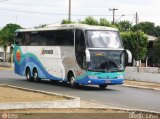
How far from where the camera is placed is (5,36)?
8800 centimetres

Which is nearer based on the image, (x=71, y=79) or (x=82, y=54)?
(x=82, y=54)

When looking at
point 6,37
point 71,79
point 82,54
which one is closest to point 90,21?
point 6,37

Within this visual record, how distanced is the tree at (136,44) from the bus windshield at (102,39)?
26101mm

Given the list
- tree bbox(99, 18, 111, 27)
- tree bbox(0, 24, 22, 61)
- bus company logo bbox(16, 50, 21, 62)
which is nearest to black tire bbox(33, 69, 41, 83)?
bus company logo bbox(16, 50, 21, 62)

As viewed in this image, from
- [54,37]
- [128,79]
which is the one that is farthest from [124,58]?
[128,79]

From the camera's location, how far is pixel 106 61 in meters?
27.7

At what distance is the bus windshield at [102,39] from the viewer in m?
27.6

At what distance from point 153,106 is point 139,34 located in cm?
3602

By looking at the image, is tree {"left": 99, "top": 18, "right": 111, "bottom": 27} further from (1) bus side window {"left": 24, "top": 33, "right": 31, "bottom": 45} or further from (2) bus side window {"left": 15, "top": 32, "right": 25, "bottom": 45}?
(1) bus side window {"left": 24, "top": 33, "right": 31, "bottom": 45}

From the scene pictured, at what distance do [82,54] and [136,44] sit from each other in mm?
27393

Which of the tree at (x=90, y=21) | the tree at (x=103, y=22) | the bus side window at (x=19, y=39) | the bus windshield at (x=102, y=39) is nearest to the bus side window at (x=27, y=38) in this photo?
the bus side window at (x=19, y=39)

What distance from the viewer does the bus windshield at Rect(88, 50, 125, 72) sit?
27.5 m

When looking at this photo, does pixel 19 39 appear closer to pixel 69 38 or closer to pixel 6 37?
pixel 69 38

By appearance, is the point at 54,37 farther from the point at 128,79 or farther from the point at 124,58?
the point at 128,79
